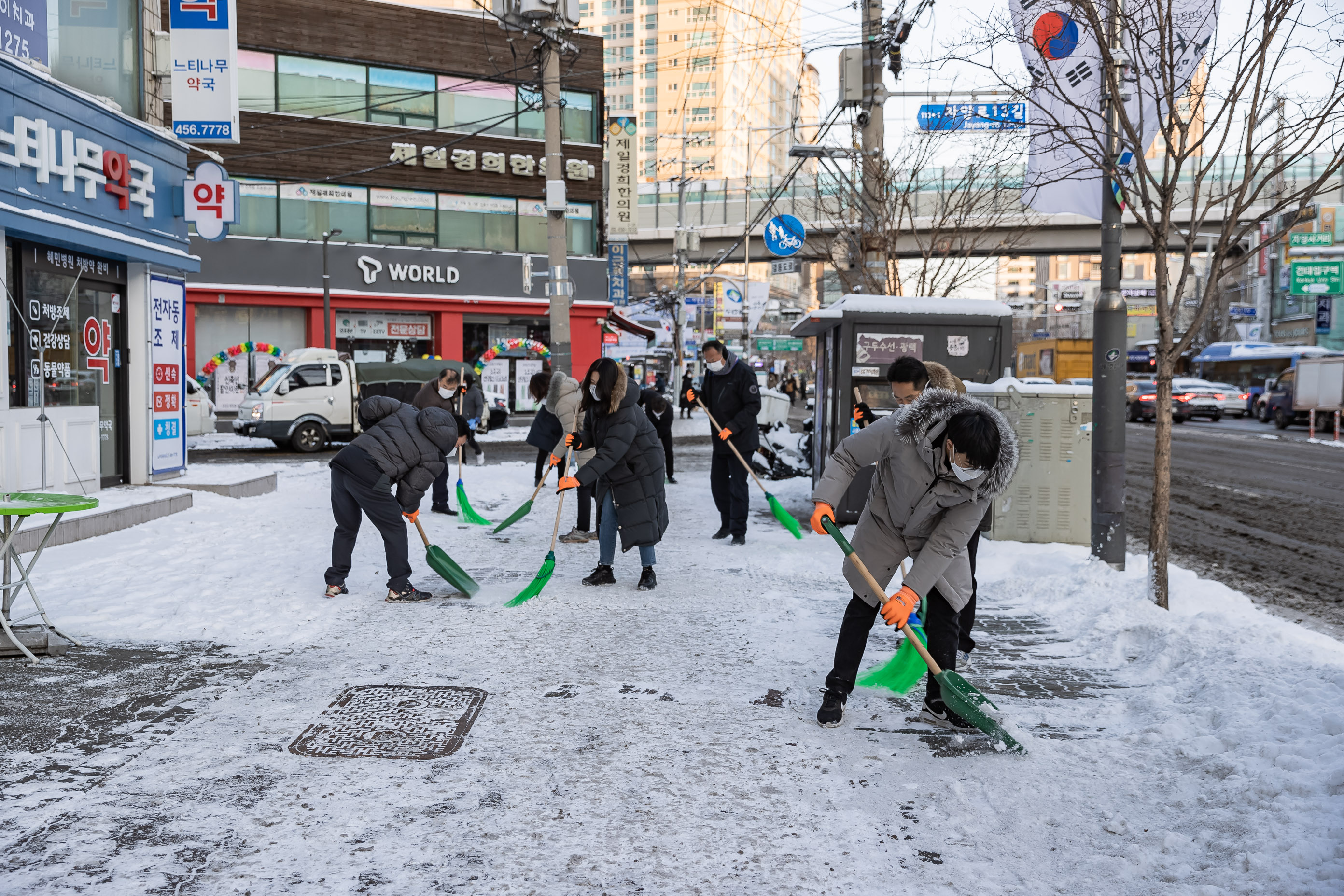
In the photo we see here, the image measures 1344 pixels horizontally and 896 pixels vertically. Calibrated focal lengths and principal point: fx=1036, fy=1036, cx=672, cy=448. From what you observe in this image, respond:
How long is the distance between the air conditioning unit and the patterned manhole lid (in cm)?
578

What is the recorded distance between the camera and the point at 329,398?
806 inches

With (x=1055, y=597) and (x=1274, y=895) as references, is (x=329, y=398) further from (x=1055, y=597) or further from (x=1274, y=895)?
(x=1274, y=895)

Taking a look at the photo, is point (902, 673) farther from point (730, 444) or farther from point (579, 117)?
point (579, 117)

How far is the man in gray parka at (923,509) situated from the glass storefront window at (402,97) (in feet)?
95.3

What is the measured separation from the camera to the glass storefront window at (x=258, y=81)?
28844mm

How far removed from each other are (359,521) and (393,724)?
269cm

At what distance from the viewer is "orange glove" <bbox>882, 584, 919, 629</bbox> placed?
4203 mm

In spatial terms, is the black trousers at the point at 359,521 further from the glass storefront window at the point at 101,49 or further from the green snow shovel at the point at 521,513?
the glass storefront window at the point at 101,49

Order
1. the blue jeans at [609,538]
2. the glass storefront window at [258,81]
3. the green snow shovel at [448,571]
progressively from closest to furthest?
the green snow shovel at [448,571], the blue jeans at [609,538], the glass storefront window at [258,81]

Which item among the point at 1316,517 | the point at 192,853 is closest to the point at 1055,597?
the point at 192,853

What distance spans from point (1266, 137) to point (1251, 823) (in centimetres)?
442

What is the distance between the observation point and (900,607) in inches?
166

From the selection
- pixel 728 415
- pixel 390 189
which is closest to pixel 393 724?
pixel 728 415

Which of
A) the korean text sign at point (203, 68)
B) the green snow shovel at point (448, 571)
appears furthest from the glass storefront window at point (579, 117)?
the green snow shovel at point (448, 571)
